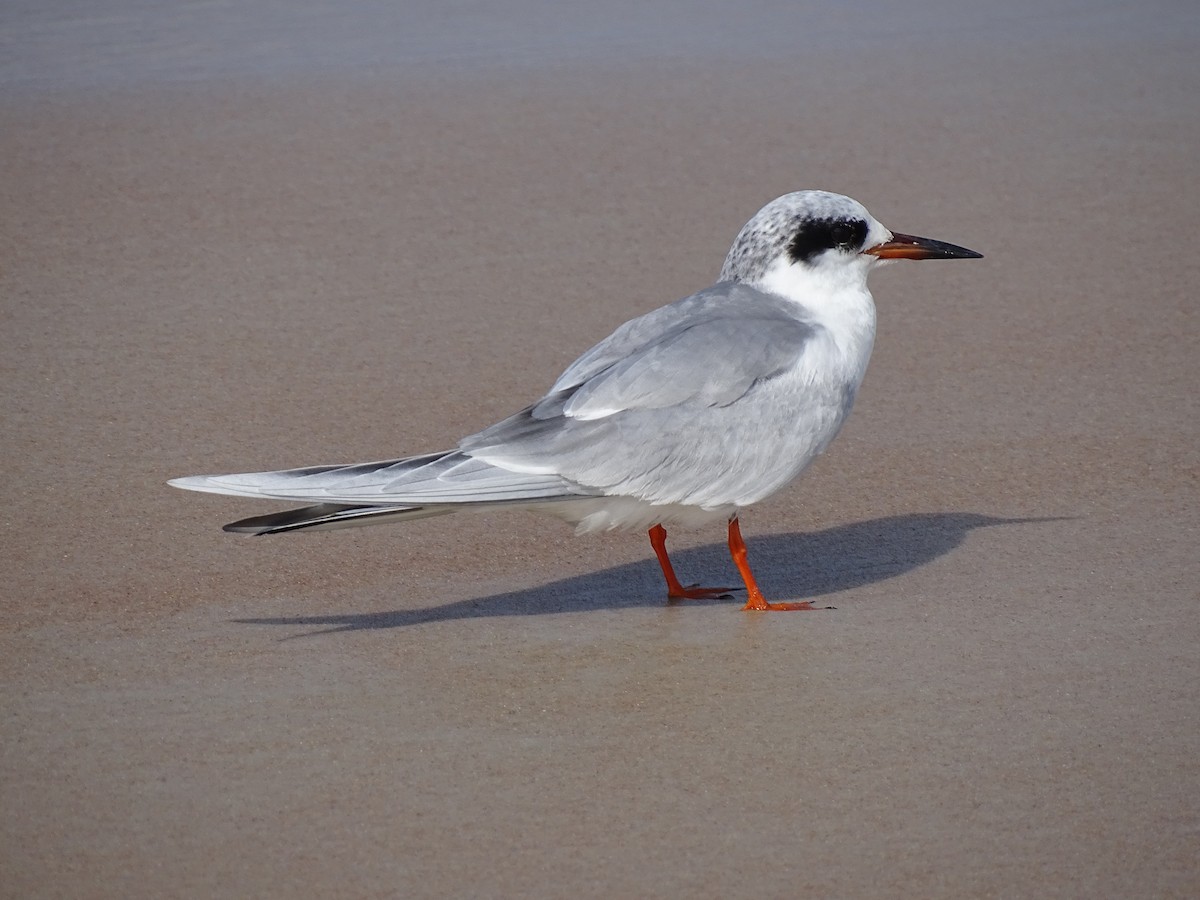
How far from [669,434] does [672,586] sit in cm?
45

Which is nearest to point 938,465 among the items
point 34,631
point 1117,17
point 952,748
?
point 952,748

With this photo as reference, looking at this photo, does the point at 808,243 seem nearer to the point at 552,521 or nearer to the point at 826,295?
the point at 826,295

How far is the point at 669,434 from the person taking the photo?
12.0 ft

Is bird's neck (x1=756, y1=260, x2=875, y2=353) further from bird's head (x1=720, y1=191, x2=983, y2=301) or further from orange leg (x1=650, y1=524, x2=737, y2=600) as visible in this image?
orange leg (x1=650, y1=524, x2=737, y2=600)

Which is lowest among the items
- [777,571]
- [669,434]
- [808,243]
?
[777,571]

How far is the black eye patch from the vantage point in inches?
157

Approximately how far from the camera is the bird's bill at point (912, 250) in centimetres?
411

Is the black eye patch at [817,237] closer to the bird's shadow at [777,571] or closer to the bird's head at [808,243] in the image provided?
the bird's head at [808,243]

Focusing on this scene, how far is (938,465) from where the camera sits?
4480 mm

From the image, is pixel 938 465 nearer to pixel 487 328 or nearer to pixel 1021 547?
pixel 1021 547

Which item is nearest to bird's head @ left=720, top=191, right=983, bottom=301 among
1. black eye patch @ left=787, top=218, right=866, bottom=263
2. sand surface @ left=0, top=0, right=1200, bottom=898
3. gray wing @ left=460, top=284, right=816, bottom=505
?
black eye patch @ left=787, top=218, right=866, bottom=263

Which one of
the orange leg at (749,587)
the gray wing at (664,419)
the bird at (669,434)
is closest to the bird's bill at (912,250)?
the bird at (669,434)

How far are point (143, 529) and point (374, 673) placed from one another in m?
1.01

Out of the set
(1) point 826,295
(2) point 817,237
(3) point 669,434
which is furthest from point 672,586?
(2) point 817,237
